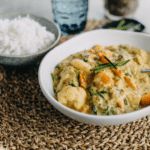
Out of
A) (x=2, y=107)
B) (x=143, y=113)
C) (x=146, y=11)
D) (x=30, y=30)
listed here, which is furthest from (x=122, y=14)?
(x=2, y=107)

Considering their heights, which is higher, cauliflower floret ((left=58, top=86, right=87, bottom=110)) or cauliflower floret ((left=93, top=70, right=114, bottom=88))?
cauliflower floret ((left=93, top=70, right=114, bottom=88))

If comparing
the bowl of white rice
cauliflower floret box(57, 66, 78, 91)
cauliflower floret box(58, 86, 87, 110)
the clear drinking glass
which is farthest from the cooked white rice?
the clear drinking glass

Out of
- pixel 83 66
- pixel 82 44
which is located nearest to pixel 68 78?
pixel 83 66

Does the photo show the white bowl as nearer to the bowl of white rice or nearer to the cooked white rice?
the bowl of white rice

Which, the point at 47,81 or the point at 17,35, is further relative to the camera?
the point at 17,35

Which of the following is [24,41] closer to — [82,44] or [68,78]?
[82,44]

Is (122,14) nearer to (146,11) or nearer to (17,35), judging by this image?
(146,11)
